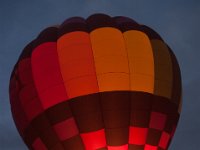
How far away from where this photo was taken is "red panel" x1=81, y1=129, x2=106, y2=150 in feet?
43.4

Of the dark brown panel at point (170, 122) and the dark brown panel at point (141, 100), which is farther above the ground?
the dark brown panel at point (141, 100)

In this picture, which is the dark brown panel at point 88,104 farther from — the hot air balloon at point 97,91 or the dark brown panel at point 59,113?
the dark brown panel at point 59,113

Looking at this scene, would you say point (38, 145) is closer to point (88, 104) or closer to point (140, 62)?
point (88, 104)

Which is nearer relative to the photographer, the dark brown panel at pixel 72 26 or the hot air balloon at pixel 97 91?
the hot air balloon at pixel 97 91

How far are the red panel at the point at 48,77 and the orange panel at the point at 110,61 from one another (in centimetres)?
99

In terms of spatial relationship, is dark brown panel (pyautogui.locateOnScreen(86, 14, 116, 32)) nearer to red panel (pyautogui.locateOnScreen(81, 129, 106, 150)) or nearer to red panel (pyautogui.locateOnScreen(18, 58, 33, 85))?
red panel (pyautogui.locateOnScreen(18, 58, 33, 85))

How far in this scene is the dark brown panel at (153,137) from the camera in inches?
539

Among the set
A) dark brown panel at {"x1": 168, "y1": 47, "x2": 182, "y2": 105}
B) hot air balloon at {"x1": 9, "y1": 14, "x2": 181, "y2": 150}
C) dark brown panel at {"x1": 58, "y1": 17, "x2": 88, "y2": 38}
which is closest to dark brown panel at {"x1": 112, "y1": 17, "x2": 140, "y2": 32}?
hot air balloon at {"x1": 9, "y1": 14, "x2": 181, "y2": 150}

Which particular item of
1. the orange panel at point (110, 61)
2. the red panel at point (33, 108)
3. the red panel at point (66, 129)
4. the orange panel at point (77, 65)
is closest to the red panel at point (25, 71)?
the red panel at point (33, 108)

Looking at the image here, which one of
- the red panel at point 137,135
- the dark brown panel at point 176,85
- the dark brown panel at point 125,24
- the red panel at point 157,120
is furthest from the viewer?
the dark brown panel at point 125,24

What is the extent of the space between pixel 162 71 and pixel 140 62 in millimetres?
716

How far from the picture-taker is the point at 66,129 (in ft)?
44.0

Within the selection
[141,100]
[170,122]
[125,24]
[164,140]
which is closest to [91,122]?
[141,100]

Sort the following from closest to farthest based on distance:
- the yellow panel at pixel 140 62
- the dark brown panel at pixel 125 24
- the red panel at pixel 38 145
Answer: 1. the yellow panel at pixel 140 62
2. the red panel at pixel 38 145
3. the dark brown panel at pixel 125 24
